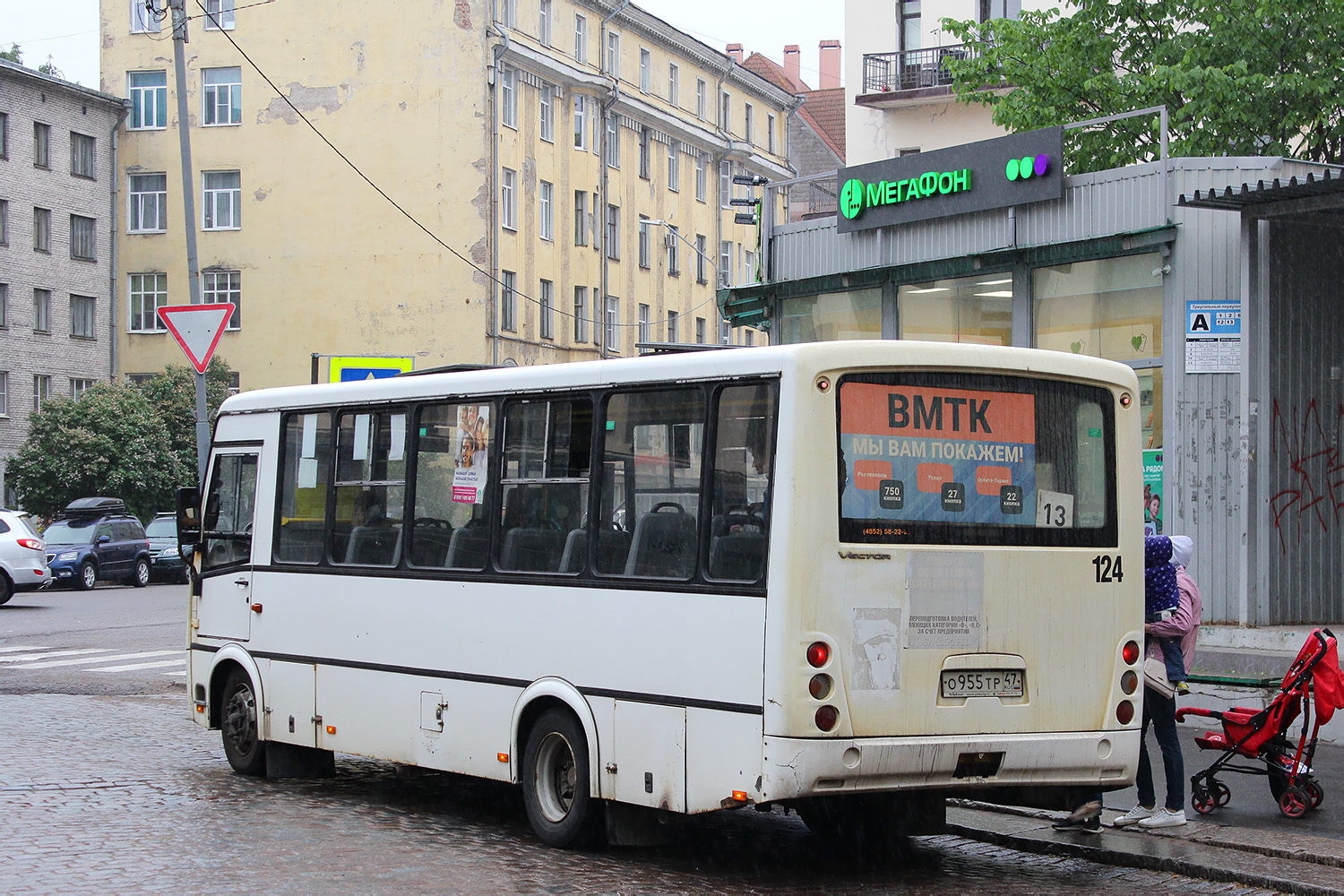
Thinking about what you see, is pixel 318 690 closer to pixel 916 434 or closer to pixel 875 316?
pixel 916 434

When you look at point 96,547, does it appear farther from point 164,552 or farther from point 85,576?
point 164,552

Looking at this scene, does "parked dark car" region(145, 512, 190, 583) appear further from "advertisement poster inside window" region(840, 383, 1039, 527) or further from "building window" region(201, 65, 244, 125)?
"advertisement poster inside window" region(840, 383, 1039, 527)

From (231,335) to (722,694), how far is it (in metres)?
48.1

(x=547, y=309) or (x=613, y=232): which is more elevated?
(x=613, y=232)

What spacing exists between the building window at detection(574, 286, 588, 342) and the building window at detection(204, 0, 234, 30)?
14193mm

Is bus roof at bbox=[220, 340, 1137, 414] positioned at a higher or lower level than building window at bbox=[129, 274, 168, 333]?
lower

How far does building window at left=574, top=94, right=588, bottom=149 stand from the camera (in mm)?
55500

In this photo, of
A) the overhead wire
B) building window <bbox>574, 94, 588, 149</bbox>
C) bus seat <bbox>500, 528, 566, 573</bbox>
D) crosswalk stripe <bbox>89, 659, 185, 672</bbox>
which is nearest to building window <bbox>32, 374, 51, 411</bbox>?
the overhead wire

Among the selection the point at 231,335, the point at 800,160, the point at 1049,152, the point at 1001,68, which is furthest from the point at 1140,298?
the point at 800,160

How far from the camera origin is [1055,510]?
809 centimetres

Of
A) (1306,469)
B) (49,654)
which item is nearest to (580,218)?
(49,654)

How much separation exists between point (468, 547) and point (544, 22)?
1840 inches

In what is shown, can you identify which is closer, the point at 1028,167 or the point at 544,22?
the point at 1028,167

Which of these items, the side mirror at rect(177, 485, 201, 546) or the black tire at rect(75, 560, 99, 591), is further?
the black tire at rect(75, 560, 99, 591)
